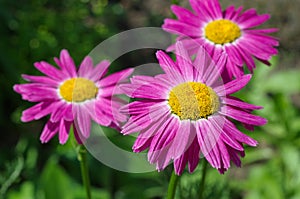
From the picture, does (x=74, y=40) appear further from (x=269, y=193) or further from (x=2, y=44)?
(x=269, y=193)

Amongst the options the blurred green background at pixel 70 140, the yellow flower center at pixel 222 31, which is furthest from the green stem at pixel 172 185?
the blurred green background at pixel 70 140

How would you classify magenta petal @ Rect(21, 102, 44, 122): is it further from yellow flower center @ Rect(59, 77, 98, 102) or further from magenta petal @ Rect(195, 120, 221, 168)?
magenta petal @ Rect(195, 120, 221, 168)

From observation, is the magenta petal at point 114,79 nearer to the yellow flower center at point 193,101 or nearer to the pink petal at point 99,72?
the pink petal at point 99,72

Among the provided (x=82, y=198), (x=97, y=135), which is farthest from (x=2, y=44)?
(x=82, y=198)

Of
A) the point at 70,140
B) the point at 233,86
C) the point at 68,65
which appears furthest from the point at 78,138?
the point at 70,140

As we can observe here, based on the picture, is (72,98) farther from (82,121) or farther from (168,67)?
(168,67)
